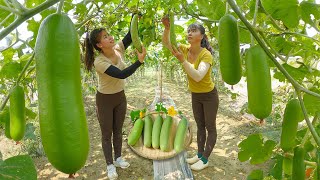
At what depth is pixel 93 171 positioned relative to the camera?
14.7ft

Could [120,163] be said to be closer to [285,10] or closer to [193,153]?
[193,153]

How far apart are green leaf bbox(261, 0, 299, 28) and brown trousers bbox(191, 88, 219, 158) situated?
2.02 meters

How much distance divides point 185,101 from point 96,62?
21.6 feet

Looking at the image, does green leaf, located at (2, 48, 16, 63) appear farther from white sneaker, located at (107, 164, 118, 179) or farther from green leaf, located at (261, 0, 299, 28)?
white sneaker, located at (107, 164, 118, 179)

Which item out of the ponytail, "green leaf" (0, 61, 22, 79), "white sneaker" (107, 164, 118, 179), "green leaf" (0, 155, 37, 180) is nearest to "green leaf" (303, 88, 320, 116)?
"green leaf" (0, 155, 37, 180)

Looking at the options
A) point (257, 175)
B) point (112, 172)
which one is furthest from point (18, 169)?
point (112, 172)

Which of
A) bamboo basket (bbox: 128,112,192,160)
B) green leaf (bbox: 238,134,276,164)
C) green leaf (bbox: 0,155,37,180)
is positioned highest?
green leaf (bbox: 0,155,37,180)

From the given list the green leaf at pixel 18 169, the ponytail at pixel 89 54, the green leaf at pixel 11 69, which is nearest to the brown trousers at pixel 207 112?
the ponytail at pixel 89 54

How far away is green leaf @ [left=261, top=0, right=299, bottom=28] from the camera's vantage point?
1.58 m

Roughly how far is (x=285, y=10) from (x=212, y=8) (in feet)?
1.58

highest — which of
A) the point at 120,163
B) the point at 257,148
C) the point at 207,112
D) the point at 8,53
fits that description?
the point at 8,53

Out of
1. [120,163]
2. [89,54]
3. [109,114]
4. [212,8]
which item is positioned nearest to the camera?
[212,8]

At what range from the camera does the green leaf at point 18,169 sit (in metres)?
0.92

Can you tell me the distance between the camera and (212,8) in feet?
6.44
